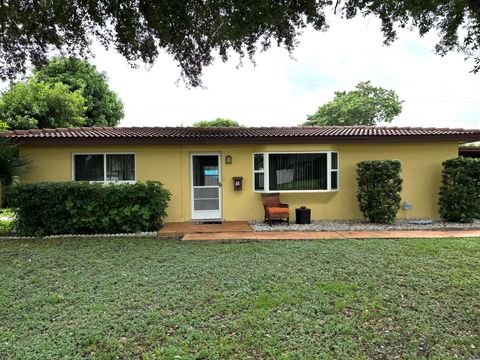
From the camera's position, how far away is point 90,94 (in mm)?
22188

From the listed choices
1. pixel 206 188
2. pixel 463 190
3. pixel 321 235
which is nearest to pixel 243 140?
pixel 206 188

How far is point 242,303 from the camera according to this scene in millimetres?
3602

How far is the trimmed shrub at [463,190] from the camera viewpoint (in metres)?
8.24

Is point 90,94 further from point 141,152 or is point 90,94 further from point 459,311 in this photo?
point 459,311

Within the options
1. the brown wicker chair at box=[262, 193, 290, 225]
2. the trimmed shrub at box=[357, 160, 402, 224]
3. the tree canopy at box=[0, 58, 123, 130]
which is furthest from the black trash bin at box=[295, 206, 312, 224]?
the tree canopy at box=[0, 58, 123, 130]

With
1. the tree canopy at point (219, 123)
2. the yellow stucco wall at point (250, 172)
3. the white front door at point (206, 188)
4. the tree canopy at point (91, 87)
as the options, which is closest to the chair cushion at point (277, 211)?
the yellow stucco wall at point (250, 172)

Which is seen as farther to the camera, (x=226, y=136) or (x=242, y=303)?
(x=226, y=136)

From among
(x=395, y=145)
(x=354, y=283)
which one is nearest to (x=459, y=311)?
(x=354, y=283)

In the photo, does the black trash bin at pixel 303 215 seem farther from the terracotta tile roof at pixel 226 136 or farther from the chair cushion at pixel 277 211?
the terracotta tile roof at pixel 226 136

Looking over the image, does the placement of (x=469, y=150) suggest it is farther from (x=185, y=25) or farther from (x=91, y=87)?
(x=91, y=87)

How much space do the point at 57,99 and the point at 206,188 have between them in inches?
537

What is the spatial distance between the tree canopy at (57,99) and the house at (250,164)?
649 cm

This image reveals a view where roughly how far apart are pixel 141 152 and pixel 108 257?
13.7ft

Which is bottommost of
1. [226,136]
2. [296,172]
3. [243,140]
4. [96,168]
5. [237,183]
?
[237,183]
